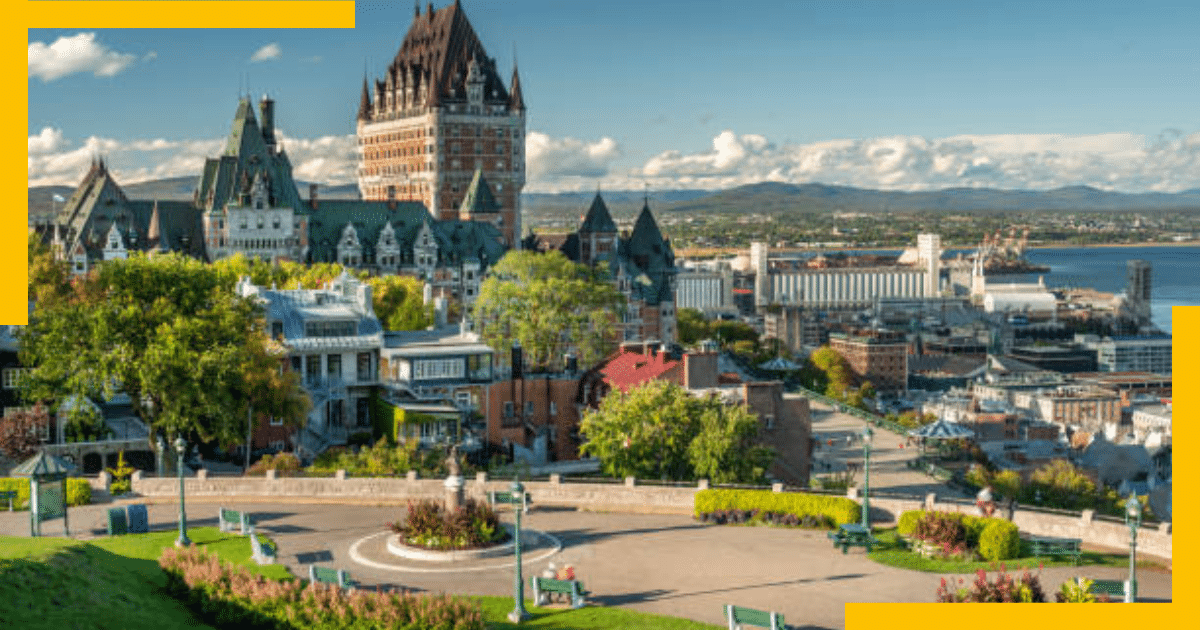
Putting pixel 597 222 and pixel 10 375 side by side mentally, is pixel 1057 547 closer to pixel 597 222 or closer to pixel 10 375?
pixel 10 375

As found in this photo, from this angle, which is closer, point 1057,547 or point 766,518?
point 1057,547

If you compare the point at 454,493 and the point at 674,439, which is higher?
the point at 454,493

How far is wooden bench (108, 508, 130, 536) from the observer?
124 ft

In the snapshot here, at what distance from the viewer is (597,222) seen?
134m

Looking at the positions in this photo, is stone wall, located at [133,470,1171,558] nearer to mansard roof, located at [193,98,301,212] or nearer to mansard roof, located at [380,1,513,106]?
mansard roof, located at [193,98,301,212]

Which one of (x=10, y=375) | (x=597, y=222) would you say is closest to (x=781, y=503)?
(x=10, y=375)

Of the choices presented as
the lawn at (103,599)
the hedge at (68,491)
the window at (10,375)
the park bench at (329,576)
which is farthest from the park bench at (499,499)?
the window at (10,375)

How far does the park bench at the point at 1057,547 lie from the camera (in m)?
35.0

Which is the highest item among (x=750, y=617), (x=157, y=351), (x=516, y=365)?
(x=157, y=351)

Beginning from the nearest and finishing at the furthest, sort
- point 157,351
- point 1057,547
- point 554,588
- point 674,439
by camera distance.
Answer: point 554,588 < point 1057,547 < point 157,351 < point 674,439

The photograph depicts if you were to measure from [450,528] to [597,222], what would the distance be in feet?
323

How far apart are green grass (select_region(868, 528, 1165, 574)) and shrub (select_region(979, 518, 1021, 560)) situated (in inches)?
7.0

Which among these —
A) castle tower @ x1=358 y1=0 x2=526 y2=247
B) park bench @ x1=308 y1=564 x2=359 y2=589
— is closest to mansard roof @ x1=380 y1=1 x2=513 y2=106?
castle tower @ x1=358 y1=0 x2=526 y2=247

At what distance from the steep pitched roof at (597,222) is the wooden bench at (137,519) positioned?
3769 inches
